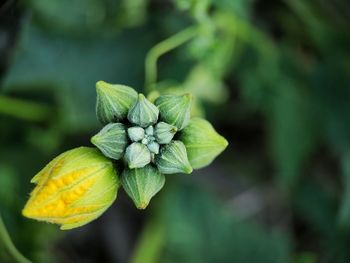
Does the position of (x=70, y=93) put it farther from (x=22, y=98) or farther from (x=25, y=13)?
(x=25, y=13)

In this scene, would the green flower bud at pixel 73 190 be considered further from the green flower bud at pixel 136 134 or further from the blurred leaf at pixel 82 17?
the blurred leaf at pixel 82 17

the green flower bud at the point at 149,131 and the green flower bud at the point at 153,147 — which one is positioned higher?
the green flower bud at the point at 149,131

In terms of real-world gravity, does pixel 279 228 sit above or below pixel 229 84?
below

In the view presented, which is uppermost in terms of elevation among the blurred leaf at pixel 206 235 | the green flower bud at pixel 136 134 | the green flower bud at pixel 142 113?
the green flower bud at pixel 142 113

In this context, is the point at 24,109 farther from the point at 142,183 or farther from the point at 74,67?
the point at 142,183

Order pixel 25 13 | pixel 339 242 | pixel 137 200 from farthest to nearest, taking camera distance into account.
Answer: pixel 339 242, pixel 25 13, pixel 137 200

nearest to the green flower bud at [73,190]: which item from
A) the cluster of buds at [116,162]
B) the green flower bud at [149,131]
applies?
the cluster of buds at [116,162]

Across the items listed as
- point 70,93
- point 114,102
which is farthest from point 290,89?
point 114,102

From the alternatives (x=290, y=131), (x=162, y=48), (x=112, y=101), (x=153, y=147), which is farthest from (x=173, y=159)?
(x=290, y=131)
